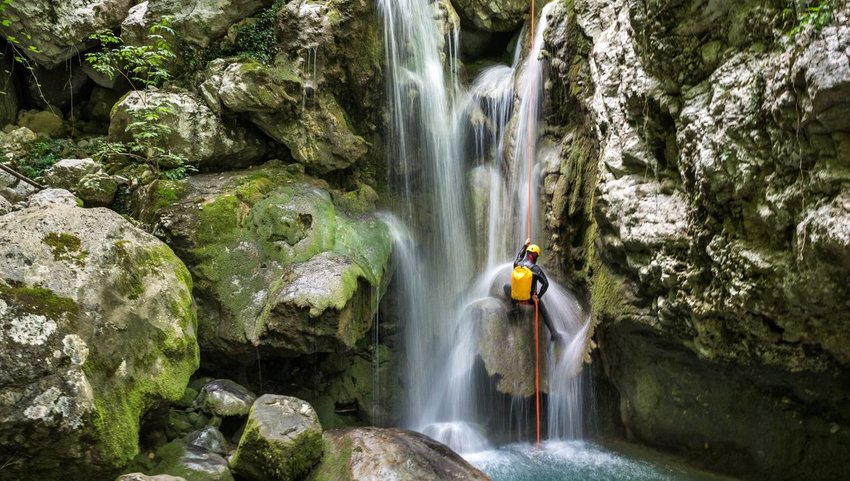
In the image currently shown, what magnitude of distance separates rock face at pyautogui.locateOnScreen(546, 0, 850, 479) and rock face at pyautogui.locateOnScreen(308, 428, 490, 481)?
3.10 metres

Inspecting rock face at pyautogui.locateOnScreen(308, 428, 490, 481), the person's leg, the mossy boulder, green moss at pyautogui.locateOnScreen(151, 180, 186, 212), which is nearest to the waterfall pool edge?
rock face at pyautogui.locateOnScreen(308, 428, 490, 481)

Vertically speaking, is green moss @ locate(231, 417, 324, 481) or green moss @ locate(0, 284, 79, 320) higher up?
green moss @ locate(0, 284, 79, 320)

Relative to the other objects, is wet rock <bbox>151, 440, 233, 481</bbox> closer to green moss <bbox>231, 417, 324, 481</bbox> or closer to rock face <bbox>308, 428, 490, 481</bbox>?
green moss <bbox>231, 417, 324, 481</bbox>

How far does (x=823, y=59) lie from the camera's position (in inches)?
137

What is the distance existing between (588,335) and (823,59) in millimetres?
5007

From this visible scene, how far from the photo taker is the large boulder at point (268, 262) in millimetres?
7066

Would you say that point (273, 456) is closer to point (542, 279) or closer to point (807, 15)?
point (542, 279)

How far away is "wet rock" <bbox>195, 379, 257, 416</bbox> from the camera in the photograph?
6.24 meters

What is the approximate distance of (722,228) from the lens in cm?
503

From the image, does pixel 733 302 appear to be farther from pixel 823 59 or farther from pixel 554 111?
pixel 554 111

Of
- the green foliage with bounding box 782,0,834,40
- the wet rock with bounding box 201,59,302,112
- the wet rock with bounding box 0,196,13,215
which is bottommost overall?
the wet rock with bounding box 0,196,13,215

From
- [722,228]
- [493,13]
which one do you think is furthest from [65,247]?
[493,13]

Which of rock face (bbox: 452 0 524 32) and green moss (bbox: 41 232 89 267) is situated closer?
green moss (bbox: 41 232 89 267)

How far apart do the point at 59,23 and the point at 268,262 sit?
6.57m
